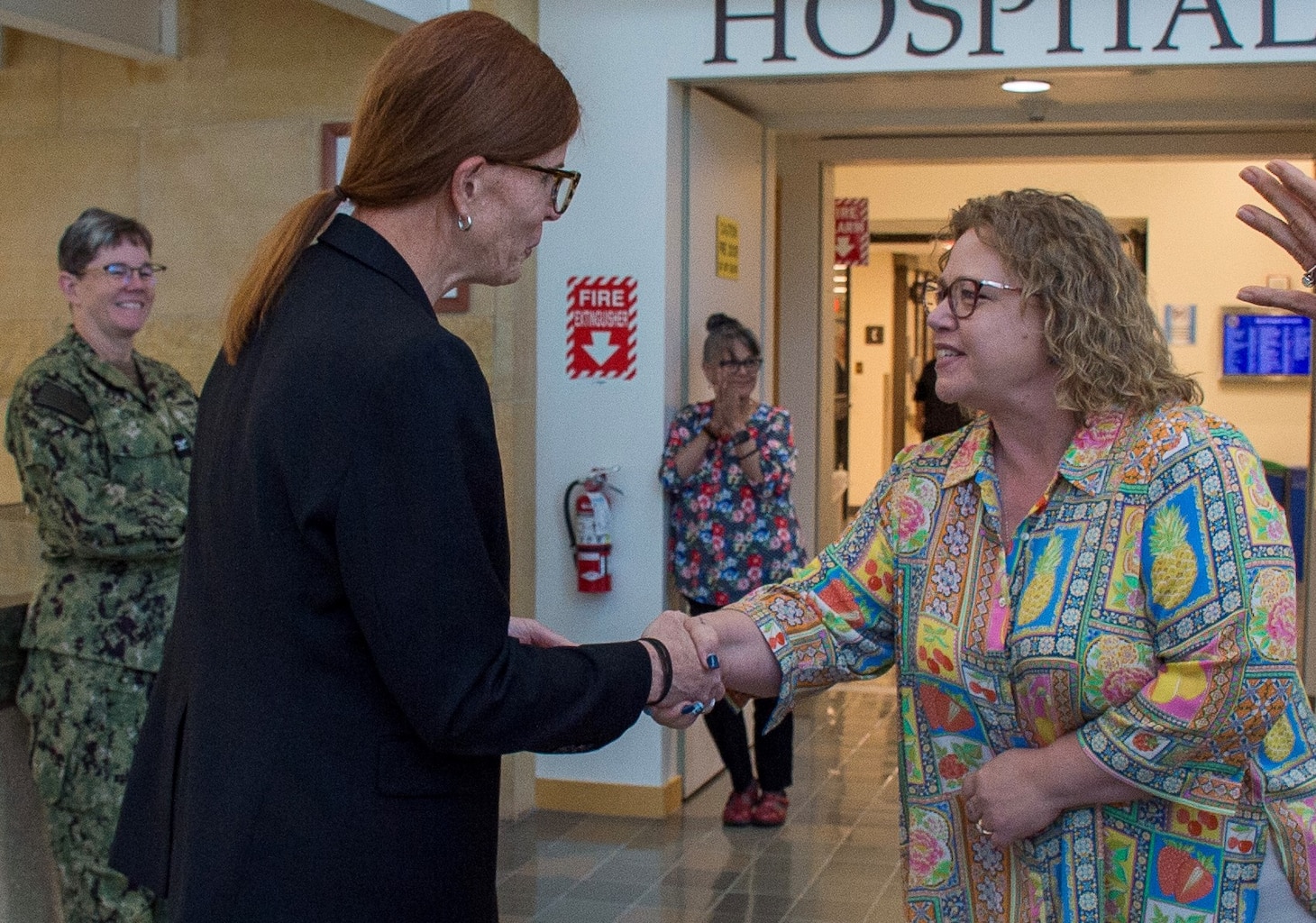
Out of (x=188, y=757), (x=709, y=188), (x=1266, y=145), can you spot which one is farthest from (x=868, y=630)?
(x=1266, y=145)

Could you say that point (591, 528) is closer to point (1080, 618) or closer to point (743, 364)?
point (743, 364)

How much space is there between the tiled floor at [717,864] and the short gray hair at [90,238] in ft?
7.46

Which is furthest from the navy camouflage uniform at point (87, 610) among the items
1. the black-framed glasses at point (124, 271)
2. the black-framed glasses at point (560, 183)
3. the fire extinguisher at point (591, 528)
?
the fire extinguisher at point (591, 528)

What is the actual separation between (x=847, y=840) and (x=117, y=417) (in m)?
3.06

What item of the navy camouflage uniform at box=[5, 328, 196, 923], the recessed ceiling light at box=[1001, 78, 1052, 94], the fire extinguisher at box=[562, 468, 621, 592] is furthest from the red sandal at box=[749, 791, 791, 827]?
the recessed ceiling light at box=[1001, 78, 1052, 94]

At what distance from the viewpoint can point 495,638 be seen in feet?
5.67

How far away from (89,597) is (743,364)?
2.56 metres

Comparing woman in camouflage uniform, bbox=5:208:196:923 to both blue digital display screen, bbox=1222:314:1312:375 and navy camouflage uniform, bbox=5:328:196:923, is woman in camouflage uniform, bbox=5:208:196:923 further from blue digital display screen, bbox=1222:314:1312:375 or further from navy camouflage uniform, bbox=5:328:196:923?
blue digital display screen, bbox=1222:314:1312:375

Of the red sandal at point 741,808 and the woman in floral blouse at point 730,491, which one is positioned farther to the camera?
the red sandal at point 741,808

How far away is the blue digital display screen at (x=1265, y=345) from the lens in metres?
11.5

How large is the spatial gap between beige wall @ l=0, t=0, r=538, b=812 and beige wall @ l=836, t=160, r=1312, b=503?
711 centimetres

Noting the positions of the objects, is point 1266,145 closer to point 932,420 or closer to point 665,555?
point 932,420

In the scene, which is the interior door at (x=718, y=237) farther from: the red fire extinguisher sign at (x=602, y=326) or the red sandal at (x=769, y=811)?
the red sandal at (x=769, y=811)

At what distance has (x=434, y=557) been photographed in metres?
1.67
